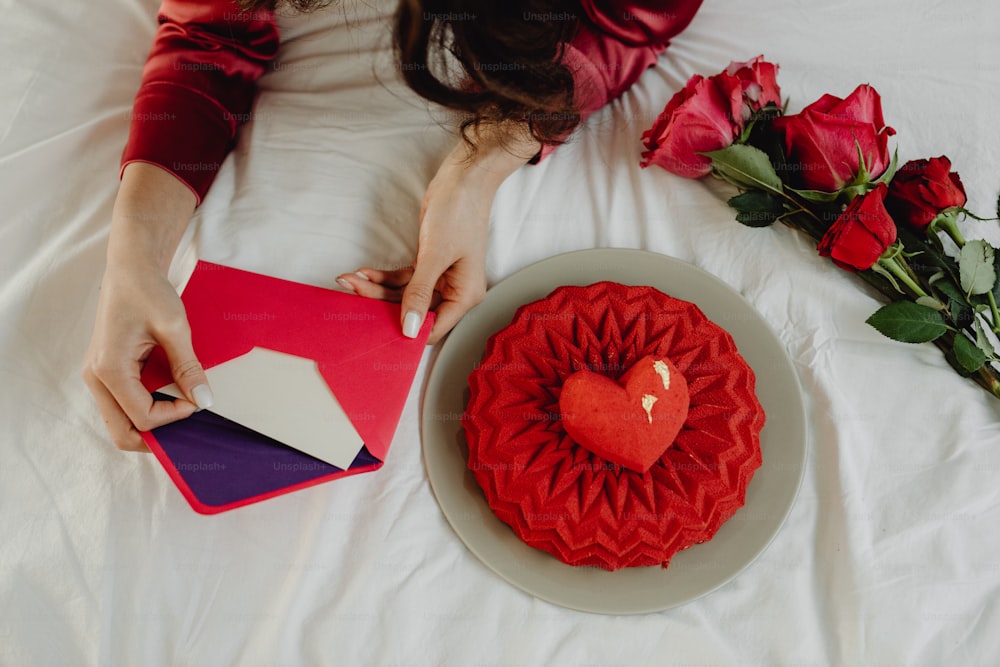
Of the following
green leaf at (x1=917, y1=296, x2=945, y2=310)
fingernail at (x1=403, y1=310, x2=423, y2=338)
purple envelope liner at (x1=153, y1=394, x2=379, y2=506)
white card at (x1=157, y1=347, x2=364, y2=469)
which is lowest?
purple envelope liner at (x1=153, y1=394, x2=379, y2=506)

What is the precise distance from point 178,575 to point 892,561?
659mm

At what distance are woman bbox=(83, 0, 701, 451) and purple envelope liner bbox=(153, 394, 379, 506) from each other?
0.07 feet

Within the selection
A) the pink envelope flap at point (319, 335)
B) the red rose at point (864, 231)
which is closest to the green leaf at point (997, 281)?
the red rose at point (864, 231)

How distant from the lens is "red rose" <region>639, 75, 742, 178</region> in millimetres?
694

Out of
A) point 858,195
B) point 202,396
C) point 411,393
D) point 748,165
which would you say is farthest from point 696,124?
point 202,396

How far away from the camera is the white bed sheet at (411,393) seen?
0.61 metres

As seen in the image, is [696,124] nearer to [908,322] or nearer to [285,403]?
[908,322]

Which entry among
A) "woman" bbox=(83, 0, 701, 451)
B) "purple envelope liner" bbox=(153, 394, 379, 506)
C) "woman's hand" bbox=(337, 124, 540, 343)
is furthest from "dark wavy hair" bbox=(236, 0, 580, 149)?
"purple envelope liner" bbox=(153, 394, 379, 506)

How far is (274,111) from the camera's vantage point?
84 cm

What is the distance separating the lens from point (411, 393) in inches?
27.7

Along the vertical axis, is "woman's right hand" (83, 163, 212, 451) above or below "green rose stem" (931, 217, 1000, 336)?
below

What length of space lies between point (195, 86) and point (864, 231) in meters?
0.73

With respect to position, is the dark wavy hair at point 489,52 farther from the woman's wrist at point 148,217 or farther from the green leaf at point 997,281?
the green leaf at point 997,281

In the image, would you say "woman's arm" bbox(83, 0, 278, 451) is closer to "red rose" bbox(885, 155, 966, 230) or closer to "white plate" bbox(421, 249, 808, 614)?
"white plate" bbox(421, 249, 808, 614)
